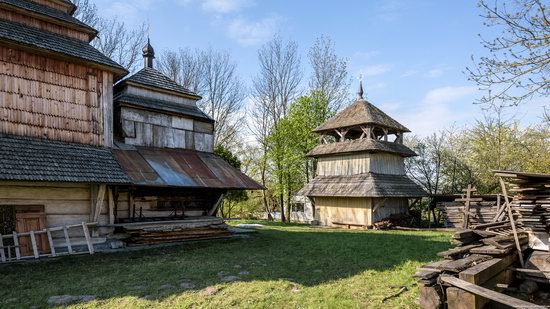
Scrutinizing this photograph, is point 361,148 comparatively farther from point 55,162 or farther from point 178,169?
point 55,162

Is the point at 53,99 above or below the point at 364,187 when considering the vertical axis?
above

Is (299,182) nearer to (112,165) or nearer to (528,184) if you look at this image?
(112,165)

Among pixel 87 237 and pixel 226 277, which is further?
pixel 87 237

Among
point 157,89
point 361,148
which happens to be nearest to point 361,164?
point 361,148

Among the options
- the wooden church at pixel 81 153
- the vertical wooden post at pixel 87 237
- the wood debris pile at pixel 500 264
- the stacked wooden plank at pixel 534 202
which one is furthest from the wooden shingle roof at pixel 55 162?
the stacked wooden plank at pixel 534 202

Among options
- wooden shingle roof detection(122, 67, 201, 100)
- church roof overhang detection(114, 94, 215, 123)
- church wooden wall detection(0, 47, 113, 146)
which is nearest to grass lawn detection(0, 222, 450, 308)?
church wooden wall detection(0, 47, 113, 146)

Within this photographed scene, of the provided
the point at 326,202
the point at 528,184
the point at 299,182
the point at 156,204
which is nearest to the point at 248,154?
the point at 299,182

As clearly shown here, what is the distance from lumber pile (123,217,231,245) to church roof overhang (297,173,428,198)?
28.7 feet

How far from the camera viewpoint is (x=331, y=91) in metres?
31.1

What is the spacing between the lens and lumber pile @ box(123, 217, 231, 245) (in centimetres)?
1170

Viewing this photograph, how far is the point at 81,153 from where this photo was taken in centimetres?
1095

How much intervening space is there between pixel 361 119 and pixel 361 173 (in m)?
3.29

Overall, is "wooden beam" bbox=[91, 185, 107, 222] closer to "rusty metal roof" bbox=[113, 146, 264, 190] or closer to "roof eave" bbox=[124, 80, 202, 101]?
"rusty metal roof" bbox=[113, 146, 264, 190]

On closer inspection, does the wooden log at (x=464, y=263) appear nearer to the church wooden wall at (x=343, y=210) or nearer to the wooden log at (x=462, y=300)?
the wooden log at (x=462, y=300)
